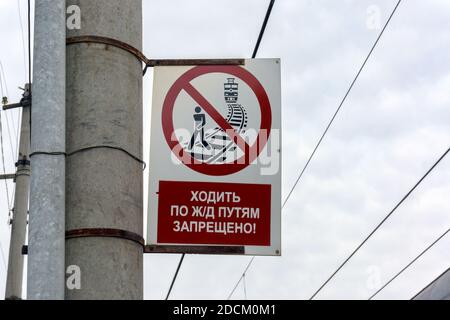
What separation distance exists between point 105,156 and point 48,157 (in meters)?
0.37

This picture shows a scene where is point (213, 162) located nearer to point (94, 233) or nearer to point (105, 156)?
point (105, 156)

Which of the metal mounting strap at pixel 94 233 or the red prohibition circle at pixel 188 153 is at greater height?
the red prohibition circle at pixel 188 153

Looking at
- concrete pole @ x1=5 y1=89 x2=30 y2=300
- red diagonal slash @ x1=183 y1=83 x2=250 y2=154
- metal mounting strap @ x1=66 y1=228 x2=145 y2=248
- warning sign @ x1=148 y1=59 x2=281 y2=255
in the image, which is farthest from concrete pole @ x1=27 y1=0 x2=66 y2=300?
concrete pole @ x1=5 y1=89 x2=30 y2=300

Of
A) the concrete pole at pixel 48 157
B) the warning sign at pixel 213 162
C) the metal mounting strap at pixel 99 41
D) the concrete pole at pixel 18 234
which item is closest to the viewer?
the concrete pole at pixel 48 157

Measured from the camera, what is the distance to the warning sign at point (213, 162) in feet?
17.3

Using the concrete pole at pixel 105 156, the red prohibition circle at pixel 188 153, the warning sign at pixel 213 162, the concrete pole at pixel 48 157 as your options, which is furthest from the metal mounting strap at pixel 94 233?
the red prohibition circle at pixel 188 153

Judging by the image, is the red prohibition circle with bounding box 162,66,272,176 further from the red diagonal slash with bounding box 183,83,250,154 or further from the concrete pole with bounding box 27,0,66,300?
the concrete pole with bounding box 27,0,66,300

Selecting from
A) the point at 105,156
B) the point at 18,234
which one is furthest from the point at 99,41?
the point at 18,234

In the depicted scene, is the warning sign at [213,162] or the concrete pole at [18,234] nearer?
the warning sign at [213,162]

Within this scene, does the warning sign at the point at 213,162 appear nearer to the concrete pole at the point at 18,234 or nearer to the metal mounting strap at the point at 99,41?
the metal mounting strap at the point at 99,41

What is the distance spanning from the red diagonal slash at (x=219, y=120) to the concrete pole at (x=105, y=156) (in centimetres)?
53

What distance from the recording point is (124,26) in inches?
198

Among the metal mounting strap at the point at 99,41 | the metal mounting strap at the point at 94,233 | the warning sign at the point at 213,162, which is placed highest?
the metal mounting strap at the point at 99,41
